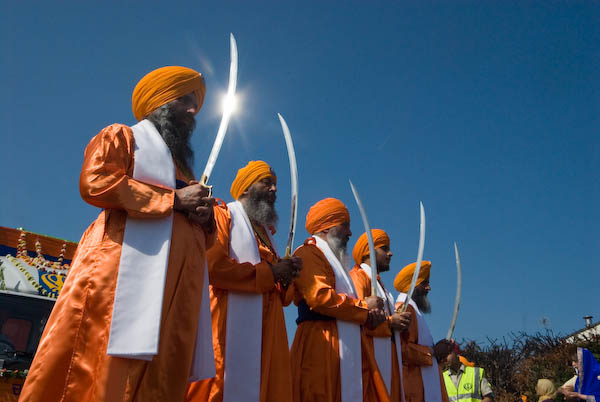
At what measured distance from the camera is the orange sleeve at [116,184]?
2699 mm

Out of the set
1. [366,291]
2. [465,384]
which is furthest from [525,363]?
[366,291]

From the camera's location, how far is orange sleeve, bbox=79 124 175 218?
2699 millimetres

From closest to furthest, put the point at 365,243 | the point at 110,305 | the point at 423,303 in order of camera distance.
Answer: the point at 110,305 → the point at 365,243 → the point at 423,303

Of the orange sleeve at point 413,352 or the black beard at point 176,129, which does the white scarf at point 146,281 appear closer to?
the black beard at point 176,129

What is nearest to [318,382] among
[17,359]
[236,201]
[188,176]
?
[236,201]

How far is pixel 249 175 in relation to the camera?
16.1 ft

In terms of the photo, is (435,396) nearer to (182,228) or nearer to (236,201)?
(236,201)

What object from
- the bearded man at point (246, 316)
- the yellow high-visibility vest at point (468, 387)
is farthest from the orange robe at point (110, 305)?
the yellow high-visibility vest at point (468, 387)

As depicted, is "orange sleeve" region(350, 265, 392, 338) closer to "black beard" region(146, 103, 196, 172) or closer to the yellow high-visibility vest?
"black beard" region(146, 103, 196, 172)

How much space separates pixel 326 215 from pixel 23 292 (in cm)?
397

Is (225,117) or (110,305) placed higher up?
(225,117)

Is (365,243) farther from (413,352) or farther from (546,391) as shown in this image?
(546,391)

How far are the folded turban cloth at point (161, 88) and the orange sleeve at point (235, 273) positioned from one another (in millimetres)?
1100

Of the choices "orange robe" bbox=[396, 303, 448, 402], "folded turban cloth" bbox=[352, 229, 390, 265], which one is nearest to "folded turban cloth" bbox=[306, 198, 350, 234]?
"folded turban cloth" bbox=[352, 229, 390, 265]
